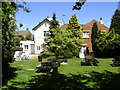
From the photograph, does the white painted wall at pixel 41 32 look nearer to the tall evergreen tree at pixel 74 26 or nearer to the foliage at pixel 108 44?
the tall evergreen tree at pixel 74 26

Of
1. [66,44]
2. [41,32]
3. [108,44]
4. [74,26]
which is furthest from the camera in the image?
[41,32]

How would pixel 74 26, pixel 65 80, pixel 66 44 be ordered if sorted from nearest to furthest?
pixel 65 80 < pixel 66 44 < pixel 74 26

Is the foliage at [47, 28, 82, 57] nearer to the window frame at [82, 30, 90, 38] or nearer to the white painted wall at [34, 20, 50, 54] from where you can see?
the window frame at [82, 30, 90, 38]

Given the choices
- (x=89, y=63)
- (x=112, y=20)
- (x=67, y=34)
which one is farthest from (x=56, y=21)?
(x=89, y=63)

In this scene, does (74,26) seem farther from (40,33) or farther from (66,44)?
(40,33)

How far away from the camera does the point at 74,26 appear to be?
29.2 meters

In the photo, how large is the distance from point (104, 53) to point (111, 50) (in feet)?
4.37

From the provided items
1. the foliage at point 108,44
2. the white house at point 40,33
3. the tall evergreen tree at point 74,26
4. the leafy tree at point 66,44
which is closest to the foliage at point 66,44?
the leafy tree at point 66,44

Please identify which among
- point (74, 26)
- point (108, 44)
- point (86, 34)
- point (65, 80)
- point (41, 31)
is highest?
point (41, 31)

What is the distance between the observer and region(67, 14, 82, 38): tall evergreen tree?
28828mm

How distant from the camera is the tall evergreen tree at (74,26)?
28.8 meters

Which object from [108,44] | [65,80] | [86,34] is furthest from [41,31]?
[65,80]

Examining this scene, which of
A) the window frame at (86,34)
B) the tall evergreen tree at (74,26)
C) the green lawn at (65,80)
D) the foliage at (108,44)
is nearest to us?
the green lawn at (65,80)

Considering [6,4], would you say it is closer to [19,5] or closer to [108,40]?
[19,5]
